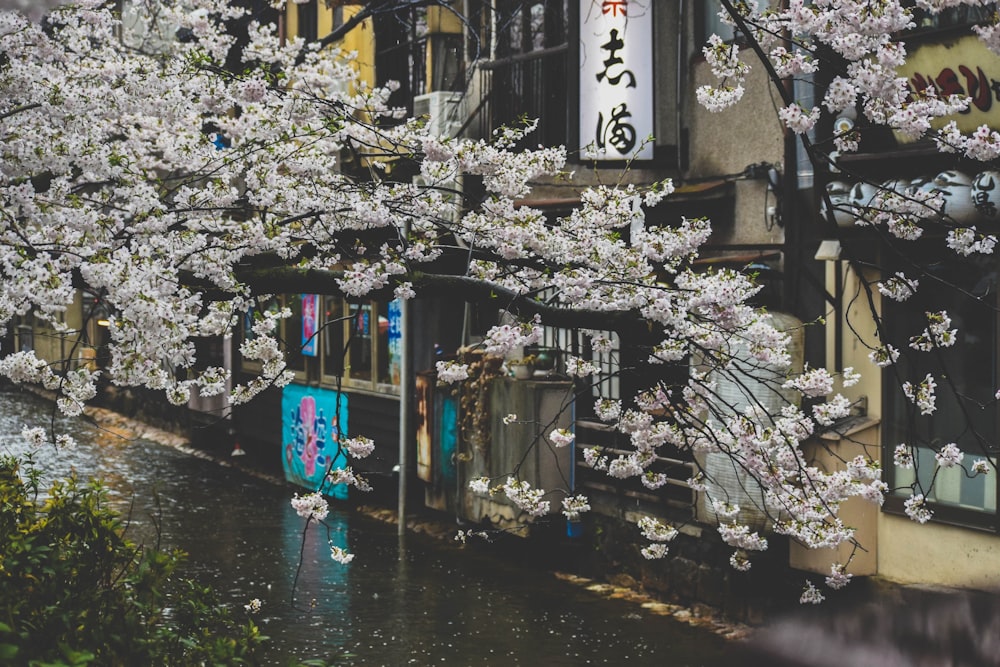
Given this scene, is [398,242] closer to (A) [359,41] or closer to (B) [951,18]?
(B) [951,18]

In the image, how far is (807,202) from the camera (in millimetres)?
12859

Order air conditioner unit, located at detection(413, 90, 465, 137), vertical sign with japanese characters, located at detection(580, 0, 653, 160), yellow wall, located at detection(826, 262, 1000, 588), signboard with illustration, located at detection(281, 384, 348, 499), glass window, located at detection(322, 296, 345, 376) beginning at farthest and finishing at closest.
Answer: glass window, located at detection(322, 296, 345, 376)
signboard with illustration, located at detection(281, 384, 348, 499)
air conditioner unit, located at detection(413, 90, 465, 137)
vertical sign with japanese characters, located at detection(580, 0, 653, 160)
yellow wall, located at detection(826, 262, 1000, 588)

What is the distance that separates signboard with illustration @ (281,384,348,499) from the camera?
21078mm

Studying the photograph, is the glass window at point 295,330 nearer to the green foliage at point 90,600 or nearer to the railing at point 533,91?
the railing at point 533,91

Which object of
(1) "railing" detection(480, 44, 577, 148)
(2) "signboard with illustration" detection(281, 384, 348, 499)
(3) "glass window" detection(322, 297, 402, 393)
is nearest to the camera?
(1) "railing" detection(480, 44, 577, 148)

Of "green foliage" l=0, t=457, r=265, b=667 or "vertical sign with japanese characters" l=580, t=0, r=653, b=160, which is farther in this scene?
"vertical sign with japanese characters" l=580, t=0, r=653, b=160

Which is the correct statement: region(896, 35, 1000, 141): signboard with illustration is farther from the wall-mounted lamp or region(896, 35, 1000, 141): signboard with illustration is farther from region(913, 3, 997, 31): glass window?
A: the wall-mounted lamp

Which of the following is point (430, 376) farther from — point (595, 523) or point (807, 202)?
point (807, 202)

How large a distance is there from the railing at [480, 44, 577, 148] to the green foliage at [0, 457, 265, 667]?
9715 millimetres

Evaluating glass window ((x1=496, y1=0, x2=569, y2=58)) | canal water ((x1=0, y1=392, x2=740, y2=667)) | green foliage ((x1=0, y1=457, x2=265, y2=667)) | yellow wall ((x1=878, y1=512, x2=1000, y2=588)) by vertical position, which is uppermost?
glass window ((x1=496, y1=0, x2=569, y2=58))

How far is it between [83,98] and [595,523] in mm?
8632

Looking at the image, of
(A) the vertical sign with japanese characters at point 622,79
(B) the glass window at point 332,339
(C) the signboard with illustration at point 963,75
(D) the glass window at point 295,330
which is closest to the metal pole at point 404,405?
(B) the glass window at point 332,339

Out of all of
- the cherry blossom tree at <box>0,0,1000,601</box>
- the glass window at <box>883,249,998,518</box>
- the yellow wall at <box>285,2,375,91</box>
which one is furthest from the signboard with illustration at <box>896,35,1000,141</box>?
the yellow wall at <box>285,2,375,91</box>

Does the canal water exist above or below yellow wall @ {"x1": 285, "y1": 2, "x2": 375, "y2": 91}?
below
